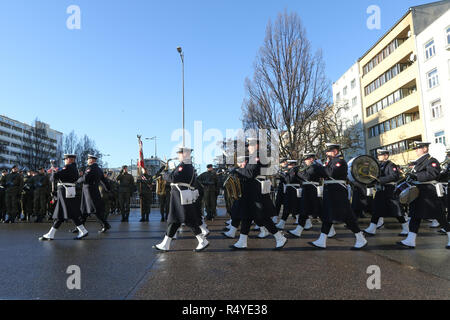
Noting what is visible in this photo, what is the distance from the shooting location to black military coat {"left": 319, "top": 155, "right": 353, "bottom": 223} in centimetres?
632

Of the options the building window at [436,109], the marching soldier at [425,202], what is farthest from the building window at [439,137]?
the marching soldier at [425,202]

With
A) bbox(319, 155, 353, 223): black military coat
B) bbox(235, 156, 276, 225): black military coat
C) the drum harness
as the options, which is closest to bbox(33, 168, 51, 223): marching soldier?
the drum harness

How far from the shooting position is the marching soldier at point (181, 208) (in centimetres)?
625

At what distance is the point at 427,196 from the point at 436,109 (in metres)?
25.0

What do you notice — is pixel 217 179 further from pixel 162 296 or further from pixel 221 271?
pixel 162 296

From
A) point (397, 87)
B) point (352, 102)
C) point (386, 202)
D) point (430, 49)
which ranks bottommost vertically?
point (386, 202)

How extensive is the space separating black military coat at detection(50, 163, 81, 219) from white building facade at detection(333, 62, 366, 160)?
3459 cm

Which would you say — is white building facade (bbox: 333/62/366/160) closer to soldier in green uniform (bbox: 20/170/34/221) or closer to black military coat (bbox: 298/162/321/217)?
black military coat (bbox: 298/162/321/217)

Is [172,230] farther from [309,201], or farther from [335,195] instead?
[309,201]

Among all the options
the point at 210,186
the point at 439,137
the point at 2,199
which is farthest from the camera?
the point at 439,137

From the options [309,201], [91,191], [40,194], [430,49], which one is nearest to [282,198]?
[309,201]

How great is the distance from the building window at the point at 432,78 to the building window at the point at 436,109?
1379 millimetres

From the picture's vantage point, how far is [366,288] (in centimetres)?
376

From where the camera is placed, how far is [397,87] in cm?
3228
